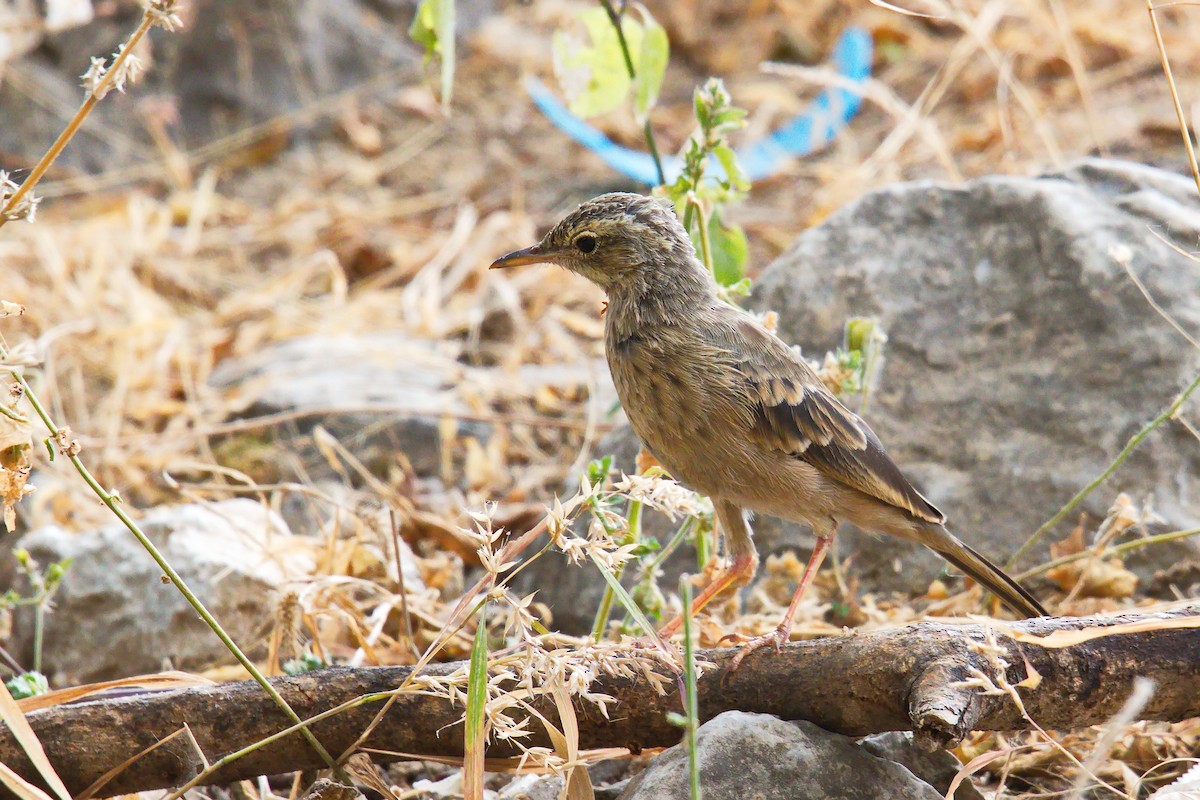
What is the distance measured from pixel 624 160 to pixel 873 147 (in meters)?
1.72

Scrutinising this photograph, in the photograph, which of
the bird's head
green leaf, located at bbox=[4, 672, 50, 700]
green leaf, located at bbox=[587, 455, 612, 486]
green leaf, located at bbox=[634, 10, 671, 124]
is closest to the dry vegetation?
green leaf, located at bbox=[587, 455, 612, 486]

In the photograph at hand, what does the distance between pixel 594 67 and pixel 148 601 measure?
234cm

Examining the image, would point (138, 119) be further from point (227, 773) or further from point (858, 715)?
point (858, 715)

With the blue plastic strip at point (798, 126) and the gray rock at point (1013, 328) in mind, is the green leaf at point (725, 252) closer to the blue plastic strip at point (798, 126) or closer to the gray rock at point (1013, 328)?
the gray rock at point (1013, 328)

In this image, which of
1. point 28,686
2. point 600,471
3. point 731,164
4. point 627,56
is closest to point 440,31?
point 627,56

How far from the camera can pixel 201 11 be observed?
874 cm

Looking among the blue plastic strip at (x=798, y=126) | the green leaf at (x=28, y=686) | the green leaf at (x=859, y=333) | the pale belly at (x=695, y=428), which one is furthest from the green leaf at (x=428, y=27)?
the blue plastic strip at (x=798, y=126)

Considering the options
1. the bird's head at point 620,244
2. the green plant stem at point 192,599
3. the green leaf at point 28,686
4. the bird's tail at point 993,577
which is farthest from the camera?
the bird's head at point 620,244

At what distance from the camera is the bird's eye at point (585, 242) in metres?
3.53

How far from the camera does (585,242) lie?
3.55m

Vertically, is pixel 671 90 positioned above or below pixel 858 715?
above

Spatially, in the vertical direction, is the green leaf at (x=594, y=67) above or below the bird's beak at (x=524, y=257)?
above

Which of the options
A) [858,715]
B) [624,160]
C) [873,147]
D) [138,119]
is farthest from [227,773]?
[138,119]

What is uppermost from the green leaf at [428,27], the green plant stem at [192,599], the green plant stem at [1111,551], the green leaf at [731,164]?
the green leaf at [428,27]
